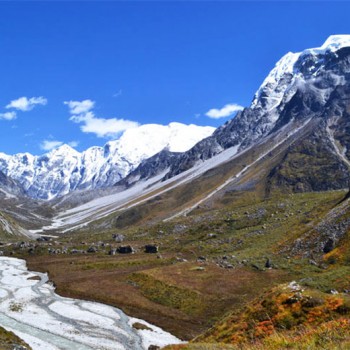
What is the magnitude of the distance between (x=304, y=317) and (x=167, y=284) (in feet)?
156

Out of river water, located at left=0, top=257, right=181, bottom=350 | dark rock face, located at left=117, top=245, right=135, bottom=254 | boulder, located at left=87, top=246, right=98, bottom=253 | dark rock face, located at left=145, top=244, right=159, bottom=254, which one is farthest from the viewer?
boulder, located at left=87, top=246, right=98, bottom=253

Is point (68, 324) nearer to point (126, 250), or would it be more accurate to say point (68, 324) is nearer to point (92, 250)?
point (126, 250)

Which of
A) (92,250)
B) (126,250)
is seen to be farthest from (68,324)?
(92,250)

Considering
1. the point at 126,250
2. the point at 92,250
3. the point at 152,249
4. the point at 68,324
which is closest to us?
the point at 68,324

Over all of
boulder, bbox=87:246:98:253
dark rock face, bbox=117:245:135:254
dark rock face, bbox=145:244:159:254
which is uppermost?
boulder, bbox=87:246:98:253

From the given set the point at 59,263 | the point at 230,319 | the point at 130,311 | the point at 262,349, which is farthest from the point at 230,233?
the point at 262,349

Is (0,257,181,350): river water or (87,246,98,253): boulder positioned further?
(87,246,98,253): boulder

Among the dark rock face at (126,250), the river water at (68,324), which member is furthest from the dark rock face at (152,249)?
the river water at (68,324)

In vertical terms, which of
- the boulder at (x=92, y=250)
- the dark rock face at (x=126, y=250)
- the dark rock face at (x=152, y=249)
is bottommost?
the dark rock face at (x=152, y=249)

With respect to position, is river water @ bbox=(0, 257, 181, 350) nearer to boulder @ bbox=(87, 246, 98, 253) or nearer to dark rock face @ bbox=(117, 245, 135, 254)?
dark rock face @ bbox=(117, 245, 135, 254)

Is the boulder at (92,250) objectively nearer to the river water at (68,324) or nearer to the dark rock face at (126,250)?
the dark rock face at (126,250)

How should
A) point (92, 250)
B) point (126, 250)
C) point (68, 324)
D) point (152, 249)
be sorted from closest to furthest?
point (68, 324) < point (152, 249) < point (126, 250) < point (92, 250)

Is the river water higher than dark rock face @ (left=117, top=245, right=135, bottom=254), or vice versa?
the river water

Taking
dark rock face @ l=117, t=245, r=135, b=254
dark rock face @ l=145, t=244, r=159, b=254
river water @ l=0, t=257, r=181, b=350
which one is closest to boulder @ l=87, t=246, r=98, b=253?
dark rock face @ l=117, t=245, r=135, b=254
